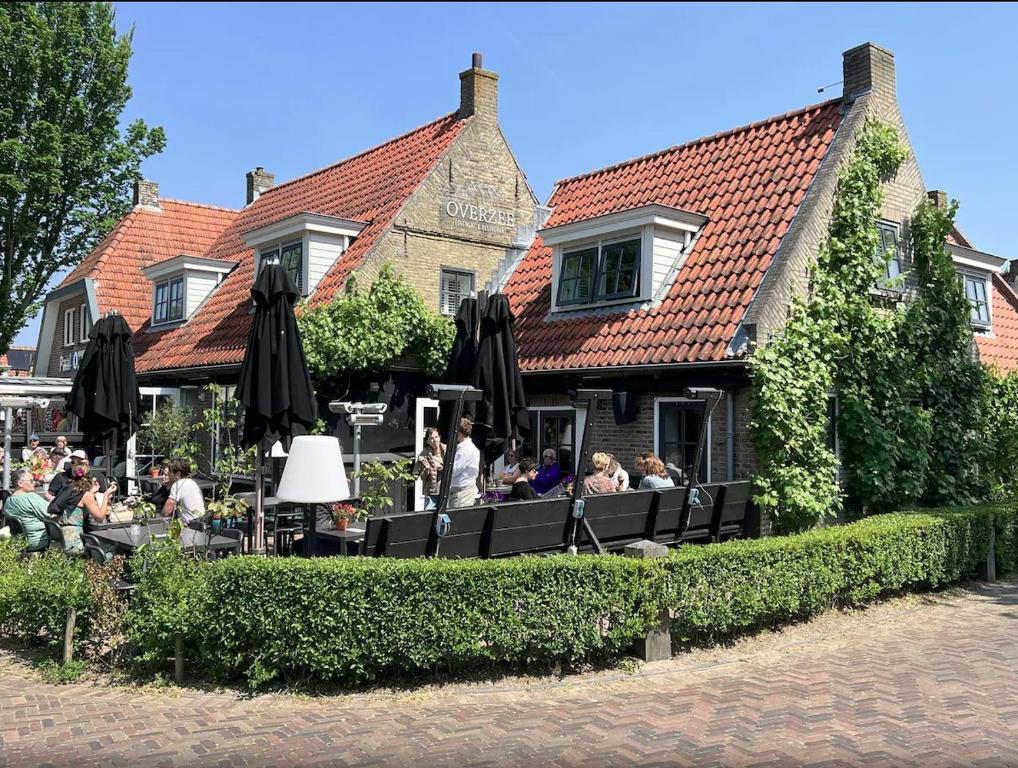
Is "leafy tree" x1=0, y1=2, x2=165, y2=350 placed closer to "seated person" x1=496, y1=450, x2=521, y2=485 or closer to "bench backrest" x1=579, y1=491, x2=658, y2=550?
"seated person" x1=496, y1=450, x2=521, y2=485

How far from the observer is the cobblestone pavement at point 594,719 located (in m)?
5.53

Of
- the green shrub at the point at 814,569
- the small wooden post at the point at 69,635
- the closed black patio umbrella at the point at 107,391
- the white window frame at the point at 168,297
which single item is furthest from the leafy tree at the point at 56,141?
the green shrub at the point at 814,569

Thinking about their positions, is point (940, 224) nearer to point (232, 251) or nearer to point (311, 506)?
point (311, 506)

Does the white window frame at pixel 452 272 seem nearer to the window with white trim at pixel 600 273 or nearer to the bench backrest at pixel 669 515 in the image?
the window with white trim at pixel 600 273

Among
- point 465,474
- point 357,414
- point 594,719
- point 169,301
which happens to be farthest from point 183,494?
point 169,301

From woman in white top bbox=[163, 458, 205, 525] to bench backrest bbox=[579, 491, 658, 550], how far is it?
4.36 meters

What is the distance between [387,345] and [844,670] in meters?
9.49

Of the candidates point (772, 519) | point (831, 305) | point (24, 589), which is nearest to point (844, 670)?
point (772, 519)

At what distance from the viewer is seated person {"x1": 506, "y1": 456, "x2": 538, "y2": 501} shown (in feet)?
36.1

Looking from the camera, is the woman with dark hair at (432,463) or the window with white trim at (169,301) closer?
the woman with dark hair at (432,463)

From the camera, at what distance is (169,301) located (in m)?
20.8

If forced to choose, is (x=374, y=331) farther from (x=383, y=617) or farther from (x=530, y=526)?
(x=383, y=617)

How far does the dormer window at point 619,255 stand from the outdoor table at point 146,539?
296 inches

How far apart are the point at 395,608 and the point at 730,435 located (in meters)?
6.38
